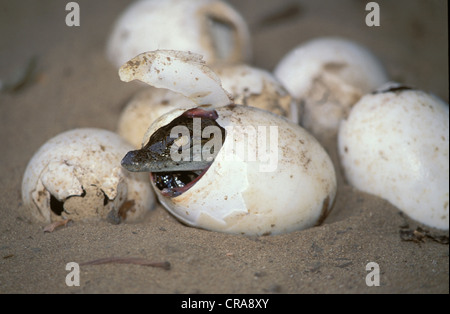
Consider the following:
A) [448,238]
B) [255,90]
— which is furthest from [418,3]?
[448,238]

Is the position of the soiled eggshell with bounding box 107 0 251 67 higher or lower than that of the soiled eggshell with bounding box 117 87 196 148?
higher

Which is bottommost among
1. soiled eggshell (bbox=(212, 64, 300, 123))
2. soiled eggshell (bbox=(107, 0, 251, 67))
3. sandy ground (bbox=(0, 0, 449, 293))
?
sandy ground (bbox=(0, 0, 449, 293))

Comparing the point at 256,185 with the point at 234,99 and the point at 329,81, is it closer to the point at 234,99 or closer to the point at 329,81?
the point at 234,99

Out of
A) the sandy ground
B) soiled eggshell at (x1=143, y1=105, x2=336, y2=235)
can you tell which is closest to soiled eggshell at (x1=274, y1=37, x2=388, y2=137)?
the sandy ground

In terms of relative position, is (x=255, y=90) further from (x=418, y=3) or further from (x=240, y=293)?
(x=418, y=3)

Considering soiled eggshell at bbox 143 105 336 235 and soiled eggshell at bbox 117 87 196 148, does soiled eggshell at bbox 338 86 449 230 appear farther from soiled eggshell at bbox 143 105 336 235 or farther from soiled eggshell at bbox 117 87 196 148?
soiled eggshell at bbox 117 87 196 148

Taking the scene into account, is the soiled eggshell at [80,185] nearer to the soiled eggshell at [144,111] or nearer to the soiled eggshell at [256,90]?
the soiled eggshell at [144,111]

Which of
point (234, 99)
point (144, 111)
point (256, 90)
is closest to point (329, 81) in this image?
point (256, 90)
